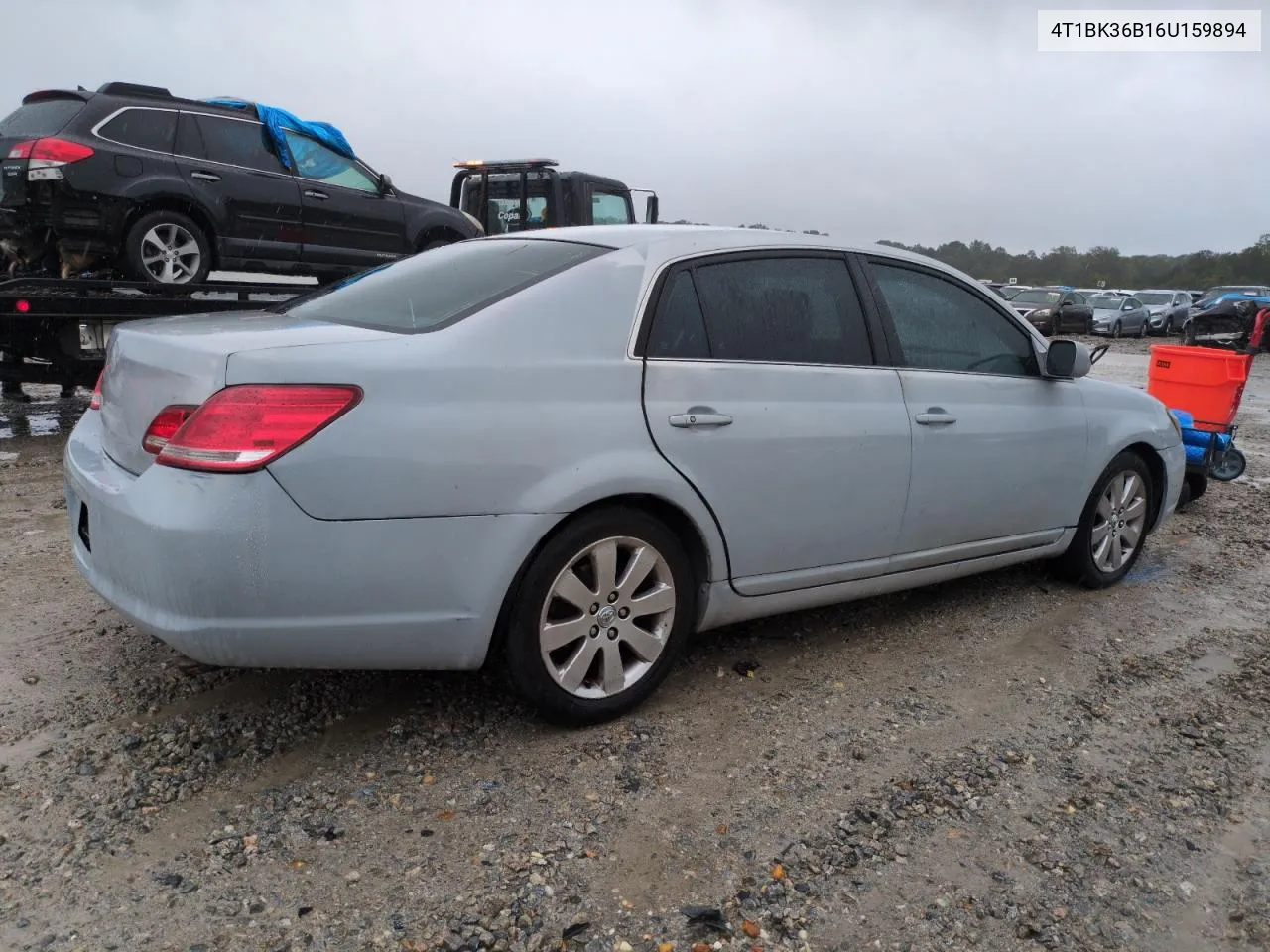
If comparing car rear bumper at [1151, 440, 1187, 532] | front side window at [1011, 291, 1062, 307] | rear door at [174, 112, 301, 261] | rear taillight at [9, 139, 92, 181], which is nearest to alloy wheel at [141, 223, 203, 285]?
rear door at [174, 112, 301, 261]

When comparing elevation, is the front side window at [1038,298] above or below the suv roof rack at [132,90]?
below

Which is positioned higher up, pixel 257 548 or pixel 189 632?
pixel 257 548

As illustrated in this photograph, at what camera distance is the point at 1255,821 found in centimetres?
281

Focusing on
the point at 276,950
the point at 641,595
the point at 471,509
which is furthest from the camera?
the point at 641,595

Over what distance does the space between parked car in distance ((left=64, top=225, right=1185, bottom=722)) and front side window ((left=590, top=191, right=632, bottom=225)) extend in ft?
25.7

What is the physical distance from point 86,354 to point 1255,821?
7.08 m

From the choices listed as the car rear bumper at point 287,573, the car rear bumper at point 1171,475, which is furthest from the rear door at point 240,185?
the car rear bumper at point 1171,475

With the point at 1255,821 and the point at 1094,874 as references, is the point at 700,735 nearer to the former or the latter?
the point at 1094,874

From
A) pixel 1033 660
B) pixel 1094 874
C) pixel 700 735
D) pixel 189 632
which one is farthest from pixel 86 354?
pixel 1094 874

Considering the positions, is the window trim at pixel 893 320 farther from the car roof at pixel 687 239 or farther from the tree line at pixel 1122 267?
the tree line at pixel 1122 267

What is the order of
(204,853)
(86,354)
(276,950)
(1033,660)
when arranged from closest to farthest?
(276,950) < (204,853) < (1033,660) < (86,354)

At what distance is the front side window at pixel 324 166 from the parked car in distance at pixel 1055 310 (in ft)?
69.1

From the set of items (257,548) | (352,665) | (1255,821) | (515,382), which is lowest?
(1255,821)

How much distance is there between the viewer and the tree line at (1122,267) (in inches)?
2776
